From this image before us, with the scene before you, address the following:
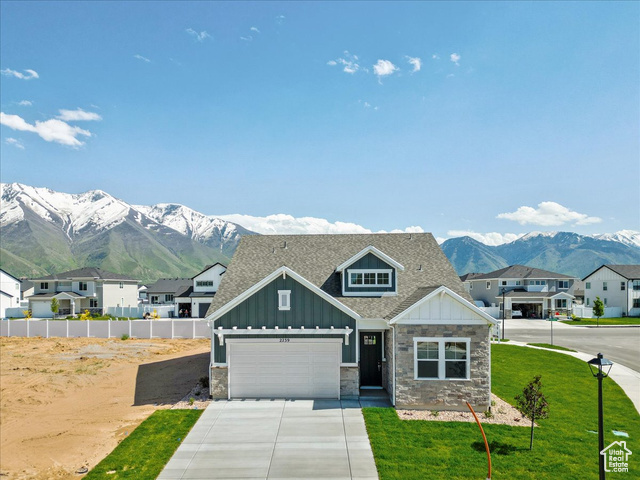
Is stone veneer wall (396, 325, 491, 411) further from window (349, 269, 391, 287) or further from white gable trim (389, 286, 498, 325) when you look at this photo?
window (349, 269, 391, 287)

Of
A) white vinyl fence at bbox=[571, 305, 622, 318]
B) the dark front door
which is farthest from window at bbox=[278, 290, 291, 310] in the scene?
white vinyl fence at bbox=[571, 305, 622, 318]

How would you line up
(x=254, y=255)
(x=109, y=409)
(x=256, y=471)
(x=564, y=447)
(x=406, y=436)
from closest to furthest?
(x=256, y=471), (x=564, y=447), (x=406, y=436), (x=109, y=409), (x=254, y=255)

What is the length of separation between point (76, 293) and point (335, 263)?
175 feet

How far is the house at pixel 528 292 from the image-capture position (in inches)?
2207

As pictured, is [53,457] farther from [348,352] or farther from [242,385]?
[348,352]

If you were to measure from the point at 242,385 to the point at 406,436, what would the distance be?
7585 mm

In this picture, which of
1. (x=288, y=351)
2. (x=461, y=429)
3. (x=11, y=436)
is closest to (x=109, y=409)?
(x=11, y=436)

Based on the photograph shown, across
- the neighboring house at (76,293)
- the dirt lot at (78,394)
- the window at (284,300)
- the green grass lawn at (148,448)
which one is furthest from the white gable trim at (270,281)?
the neighboring house at (76,293)

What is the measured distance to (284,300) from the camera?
680 inches

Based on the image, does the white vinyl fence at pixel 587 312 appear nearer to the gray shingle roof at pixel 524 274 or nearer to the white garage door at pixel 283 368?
the gray shingle roof at pixel 524 274

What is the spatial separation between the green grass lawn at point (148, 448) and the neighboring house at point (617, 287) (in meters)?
63.8

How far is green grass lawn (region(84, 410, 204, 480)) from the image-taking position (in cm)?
1088

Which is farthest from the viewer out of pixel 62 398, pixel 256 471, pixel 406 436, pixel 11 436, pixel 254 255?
pixel 254 255

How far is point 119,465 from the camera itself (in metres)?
11.3
